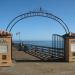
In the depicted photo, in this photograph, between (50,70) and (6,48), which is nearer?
(50,70)

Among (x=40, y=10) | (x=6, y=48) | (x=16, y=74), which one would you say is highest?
(x=40, y=10)

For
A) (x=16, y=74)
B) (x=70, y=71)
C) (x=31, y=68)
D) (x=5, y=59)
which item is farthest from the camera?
(x=5, y=59)

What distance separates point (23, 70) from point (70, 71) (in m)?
2.31

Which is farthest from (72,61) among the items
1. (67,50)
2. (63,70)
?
(63,70)

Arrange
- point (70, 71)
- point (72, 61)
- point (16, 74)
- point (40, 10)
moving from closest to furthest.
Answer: point (16, 74), point (70, 71), point (72, 61), point (40, 10)

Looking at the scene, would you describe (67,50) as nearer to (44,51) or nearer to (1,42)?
(1,42)

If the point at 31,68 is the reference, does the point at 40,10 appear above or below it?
above

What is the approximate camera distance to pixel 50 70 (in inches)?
631

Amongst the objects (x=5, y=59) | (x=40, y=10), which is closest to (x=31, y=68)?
(x=5, y=59)

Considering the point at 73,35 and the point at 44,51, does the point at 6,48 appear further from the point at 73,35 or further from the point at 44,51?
the point at 44,51

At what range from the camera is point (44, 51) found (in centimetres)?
3130

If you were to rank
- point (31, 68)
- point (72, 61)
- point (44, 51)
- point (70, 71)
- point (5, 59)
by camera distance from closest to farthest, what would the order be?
point (70, 71) → point (31, 68) → point (5, 59) → point (72, 61) → point (44, 51)

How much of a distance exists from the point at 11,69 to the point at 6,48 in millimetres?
2023

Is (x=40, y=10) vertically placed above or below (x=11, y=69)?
above
